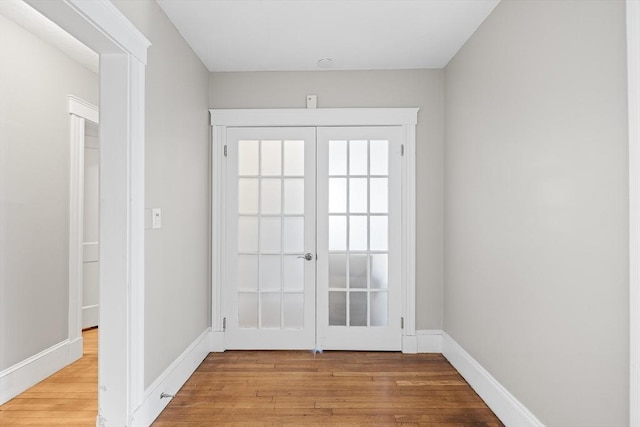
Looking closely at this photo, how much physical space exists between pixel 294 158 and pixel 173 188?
1.21 m

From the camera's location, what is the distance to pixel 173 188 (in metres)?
2.70

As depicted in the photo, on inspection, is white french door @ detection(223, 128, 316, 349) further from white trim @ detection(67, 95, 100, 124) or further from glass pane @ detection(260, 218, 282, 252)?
white trim @ detection(67, 95, 100, 124)

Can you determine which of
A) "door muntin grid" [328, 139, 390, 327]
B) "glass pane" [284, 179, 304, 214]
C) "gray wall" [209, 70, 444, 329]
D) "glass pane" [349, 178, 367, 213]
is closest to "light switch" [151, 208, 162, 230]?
"glass pane" [284, 179, 304, 214]

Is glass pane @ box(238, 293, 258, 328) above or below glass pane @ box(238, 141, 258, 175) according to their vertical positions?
below

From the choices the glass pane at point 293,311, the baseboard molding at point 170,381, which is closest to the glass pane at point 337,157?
the glass pane at point 293,311

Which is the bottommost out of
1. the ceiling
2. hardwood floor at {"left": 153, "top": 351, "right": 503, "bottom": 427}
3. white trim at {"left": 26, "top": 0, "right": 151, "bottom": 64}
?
hardwood floor at {"left": 153, "top": 351, "right": 503, "bottom": 427}

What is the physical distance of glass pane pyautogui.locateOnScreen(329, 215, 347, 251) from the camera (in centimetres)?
356

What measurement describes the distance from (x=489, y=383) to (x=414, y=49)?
2489 millimetres

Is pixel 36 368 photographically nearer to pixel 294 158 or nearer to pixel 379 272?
pixel 294 158

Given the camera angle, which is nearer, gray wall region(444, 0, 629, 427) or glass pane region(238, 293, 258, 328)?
gray wall region(444, 0, 629, 427)

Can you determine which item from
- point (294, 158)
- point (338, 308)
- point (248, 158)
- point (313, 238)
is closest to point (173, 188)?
point (248, 158)

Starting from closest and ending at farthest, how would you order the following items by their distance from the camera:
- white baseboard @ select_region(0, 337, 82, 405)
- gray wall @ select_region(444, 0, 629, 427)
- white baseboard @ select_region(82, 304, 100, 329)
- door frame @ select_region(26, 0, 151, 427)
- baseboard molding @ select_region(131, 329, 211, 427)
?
gray wall @ select_region(444, 0, 629, 427) < door frame @ select_region(26, 0, 151, 427) < baseboard molding @ select_region(131, 329, 211, 427) < white baseboard @ select_region(0, 337, 82, 405) < white baseboard @ select_region(82, 304, 100, 329)

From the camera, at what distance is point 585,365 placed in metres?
1.62

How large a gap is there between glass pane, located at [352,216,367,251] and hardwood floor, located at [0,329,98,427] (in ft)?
7.44
